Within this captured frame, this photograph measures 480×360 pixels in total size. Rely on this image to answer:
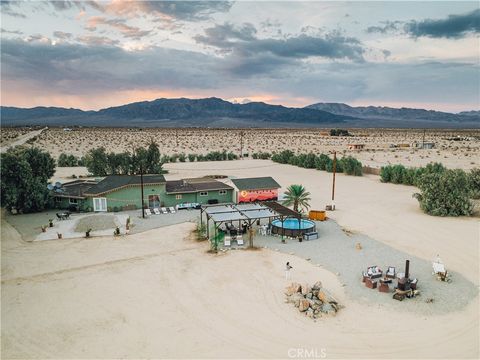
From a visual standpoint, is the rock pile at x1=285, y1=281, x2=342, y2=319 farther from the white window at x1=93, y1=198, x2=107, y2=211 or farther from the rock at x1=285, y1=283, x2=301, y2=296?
the white window at x1=93, y1=198, x2=107, y2=211

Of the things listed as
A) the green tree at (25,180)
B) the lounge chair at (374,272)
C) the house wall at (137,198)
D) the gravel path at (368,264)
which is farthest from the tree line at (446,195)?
the green tree at (25,180)

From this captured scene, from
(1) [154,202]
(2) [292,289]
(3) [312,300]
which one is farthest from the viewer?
(1) [154,202]

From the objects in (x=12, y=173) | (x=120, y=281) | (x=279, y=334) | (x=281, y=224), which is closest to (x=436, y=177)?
(x=281, y=224)

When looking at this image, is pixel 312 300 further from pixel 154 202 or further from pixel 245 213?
pixel 154 202

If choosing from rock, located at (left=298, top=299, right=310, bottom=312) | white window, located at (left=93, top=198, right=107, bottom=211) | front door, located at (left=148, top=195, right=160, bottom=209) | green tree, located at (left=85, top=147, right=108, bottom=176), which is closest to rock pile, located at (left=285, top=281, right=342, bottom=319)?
rock, located at (left=298, top=299, right=310, bottom=312)

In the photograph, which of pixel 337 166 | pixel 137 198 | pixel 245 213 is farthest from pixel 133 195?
pixel 337 166

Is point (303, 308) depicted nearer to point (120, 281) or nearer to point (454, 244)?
point (120, 281)
